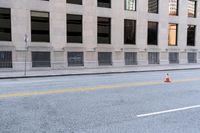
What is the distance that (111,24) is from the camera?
2347cm

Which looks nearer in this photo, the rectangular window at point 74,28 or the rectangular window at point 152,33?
the rectangular window at point 74,28

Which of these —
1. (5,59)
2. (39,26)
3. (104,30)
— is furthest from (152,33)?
(5,59)

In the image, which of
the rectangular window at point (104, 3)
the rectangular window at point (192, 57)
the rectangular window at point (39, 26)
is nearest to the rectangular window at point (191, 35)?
the rectangular window at point (192, 57)

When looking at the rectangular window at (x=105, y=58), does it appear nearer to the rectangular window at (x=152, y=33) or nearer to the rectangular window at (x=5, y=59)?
the rectangular window at (x=152, y=33)

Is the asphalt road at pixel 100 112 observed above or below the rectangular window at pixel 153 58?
below

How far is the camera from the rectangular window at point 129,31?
24.5 meters

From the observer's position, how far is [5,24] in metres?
19.5

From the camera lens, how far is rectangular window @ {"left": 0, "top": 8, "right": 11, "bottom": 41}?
19.2 m

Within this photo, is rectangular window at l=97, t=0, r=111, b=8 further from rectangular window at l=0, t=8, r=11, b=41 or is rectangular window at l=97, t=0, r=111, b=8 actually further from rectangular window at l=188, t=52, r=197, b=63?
rectangular window at l=188, t=52, r=197, b=63

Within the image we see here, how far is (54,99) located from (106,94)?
7.10 ft

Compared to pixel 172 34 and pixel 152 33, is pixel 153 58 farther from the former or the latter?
pixel 172 34

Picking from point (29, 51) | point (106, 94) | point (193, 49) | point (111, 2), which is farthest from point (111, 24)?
point (106, 94)

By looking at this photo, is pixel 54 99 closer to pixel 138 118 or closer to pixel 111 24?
pixel 138 118

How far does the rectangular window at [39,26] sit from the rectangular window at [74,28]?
2.25 m
